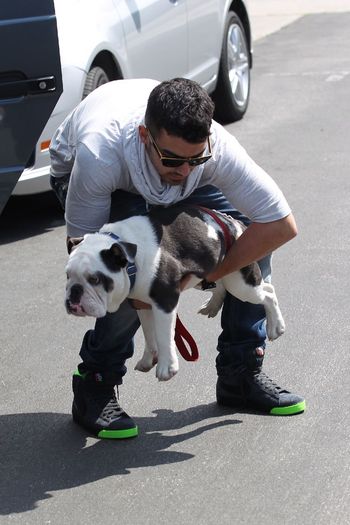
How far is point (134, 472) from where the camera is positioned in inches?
157

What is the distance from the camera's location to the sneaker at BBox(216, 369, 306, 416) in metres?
4.39

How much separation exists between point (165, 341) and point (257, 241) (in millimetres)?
518

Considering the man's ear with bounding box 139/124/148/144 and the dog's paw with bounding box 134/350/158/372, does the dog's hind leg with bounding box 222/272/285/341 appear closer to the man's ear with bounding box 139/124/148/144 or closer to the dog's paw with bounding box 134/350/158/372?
the dog's paw with bounding box 134/350/158/372

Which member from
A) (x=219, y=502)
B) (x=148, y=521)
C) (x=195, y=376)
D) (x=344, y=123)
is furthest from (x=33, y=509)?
(x=344, y=123)

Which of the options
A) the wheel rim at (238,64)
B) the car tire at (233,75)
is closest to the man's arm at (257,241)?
the car tire at (233,75)

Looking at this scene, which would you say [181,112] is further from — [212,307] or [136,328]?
[212,307]

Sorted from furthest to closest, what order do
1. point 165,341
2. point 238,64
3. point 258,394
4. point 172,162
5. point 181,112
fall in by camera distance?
point 238,64
point 258,394
point 165,341
point 172,162
point 181,112

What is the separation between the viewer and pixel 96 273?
3680mm

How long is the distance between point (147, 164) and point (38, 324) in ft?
6.18

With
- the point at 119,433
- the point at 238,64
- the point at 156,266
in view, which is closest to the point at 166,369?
the point at 156,266

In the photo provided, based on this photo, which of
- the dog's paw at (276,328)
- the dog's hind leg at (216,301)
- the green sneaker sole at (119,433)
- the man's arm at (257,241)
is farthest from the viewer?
the dog's hind leg at (216,301)

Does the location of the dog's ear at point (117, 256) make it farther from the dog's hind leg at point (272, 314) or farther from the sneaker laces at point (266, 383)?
the sneaker laces at point (266, 383)

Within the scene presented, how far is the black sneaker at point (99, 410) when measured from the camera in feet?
14.0

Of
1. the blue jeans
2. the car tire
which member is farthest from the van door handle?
the car tire
